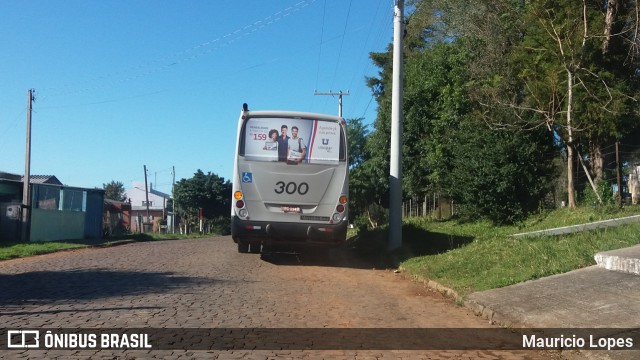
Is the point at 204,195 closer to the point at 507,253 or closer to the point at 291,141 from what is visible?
the point at 291,141

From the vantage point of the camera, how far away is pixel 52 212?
25.3 m

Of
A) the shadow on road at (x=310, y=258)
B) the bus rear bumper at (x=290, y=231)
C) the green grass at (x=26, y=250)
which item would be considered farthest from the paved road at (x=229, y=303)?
the green grass at (x=26, y=250)

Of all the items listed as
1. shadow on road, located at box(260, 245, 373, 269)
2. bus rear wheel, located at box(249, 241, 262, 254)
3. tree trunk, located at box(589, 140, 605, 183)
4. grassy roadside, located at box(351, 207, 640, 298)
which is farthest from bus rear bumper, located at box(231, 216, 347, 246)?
tree trunk, located at box(589, 140, 605, 183)

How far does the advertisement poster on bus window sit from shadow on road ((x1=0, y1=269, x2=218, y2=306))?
343cm

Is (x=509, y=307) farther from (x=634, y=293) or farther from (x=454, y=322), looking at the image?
(x=634, y=293)

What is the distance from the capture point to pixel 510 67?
20078mm

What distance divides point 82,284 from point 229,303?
11.3 feet

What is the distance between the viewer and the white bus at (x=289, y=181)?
12.7 m

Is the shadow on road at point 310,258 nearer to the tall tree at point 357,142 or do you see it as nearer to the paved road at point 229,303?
the paved road at point 229,303

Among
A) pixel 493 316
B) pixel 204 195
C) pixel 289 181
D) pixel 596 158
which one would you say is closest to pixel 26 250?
pixel 289 181

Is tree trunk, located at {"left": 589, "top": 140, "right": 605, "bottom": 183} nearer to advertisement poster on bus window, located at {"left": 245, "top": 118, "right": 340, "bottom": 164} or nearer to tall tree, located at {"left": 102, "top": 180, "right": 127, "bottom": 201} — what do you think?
advertisement poster on bus window, located at {"left": 245, "top": 118, "right": 340, "bottom": 164}

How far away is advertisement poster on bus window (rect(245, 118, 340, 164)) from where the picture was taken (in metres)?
12.8

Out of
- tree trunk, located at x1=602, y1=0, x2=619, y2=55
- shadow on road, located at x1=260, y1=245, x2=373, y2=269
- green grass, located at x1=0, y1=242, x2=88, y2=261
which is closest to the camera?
shadow on road, located at x1=260, y1=245, x2=373, y2=269

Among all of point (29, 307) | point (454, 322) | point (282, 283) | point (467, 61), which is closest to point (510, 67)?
point (467, 61)
